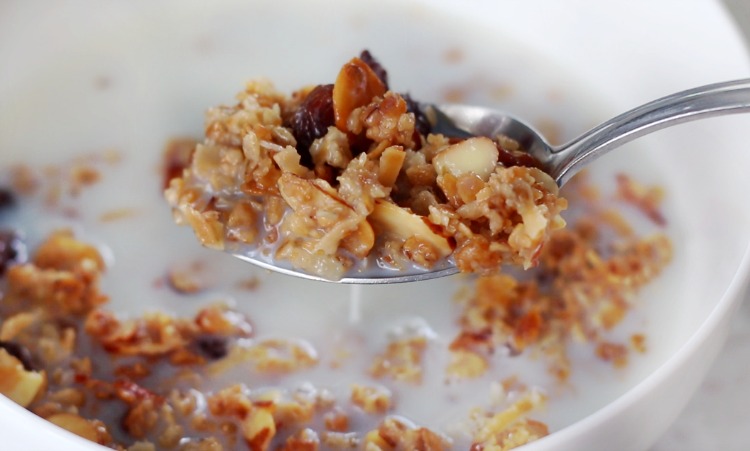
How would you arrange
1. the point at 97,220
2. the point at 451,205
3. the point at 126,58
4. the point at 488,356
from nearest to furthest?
the point at 451,205, the point at 488,356, the point at 97,220, the point at 126,58

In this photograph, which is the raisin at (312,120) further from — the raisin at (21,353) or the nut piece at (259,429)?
the raisin at (21,353)

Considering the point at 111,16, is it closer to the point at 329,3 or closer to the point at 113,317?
the point at 329,3

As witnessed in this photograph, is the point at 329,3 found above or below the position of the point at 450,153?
above

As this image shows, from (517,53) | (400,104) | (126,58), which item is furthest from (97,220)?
(517,53)

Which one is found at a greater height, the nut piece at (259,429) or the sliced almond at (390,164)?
the sliced almond at (390,164)

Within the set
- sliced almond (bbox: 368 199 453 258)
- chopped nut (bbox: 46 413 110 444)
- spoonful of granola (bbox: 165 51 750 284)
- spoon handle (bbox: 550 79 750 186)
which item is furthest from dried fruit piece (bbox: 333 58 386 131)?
chopped nut (bbox: 46 413 110 444)

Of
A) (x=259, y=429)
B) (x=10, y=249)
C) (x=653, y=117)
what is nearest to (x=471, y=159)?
(x=653, y=117)

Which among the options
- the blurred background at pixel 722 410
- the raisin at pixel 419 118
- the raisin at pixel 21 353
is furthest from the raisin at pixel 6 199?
the blurred background at pixel 722 410

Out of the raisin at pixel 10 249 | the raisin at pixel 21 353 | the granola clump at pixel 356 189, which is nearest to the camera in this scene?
the granola clump at pixel 356 189
